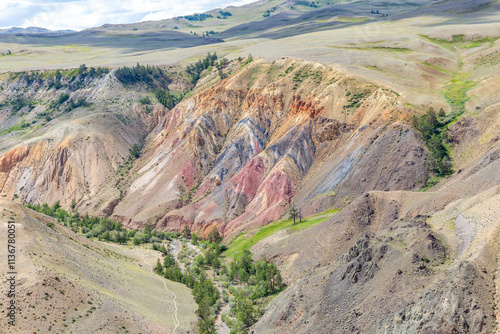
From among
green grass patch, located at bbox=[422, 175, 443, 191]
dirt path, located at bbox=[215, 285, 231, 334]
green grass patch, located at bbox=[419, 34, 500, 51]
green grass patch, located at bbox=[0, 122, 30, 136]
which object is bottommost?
dirt path, located at bbox=[215, 285, 231, 334]

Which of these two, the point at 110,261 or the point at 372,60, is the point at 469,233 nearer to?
the point at 110,261

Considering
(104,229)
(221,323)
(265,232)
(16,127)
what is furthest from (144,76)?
(221,323)

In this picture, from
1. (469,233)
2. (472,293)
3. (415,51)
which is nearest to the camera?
(472,293)

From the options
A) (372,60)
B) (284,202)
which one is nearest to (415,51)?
(372,60)

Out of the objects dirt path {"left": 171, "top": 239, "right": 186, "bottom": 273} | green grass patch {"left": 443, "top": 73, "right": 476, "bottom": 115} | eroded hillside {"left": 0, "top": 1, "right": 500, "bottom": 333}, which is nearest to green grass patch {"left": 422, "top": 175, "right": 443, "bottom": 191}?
eroded hillside {"left": 0, "top": 1, "right": 500, "bottom": 333}

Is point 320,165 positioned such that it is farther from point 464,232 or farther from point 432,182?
point 464,232

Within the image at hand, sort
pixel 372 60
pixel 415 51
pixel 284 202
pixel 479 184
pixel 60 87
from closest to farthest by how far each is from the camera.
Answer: pixel 479 184 → pixel 284 202 → pixel 372 60 → pixel 415 51 → pixel 60 87

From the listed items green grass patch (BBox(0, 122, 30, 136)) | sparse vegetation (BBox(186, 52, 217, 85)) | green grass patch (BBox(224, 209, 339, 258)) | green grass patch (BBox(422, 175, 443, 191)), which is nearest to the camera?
green grass patch (BBox(422, 175, 443, 191))

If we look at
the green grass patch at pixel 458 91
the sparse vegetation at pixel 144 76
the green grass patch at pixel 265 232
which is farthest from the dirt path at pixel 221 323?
the sparse vegetation at pixel 144 76

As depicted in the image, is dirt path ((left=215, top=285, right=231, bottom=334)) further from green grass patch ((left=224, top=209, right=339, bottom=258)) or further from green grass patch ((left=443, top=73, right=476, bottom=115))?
green grass patch ((left=443, top=73, right=476, bottom=115))
